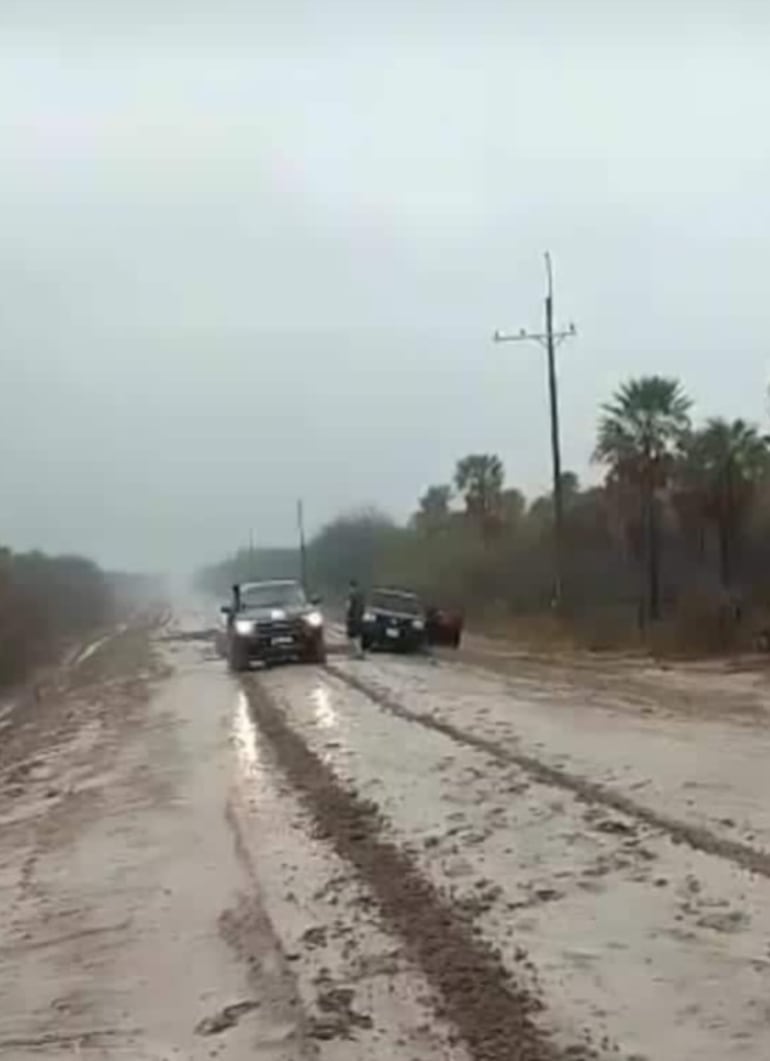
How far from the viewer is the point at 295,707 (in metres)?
29.2

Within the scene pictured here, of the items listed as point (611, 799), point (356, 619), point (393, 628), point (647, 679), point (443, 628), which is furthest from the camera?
point (443, 628)

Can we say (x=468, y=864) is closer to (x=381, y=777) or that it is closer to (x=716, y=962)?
(x=716, y=962)

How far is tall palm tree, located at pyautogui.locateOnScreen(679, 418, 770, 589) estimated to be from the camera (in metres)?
71.4

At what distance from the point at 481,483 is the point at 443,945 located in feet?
343

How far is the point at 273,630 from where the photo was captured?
43.2 meters

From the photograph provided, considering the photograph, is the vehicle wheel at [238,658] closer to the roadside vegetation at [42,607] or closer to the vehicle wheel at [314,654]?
the vehicle wheel at [314,654]

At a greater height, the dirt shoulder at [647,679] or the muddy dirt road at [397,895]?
the dirt shoulder at [647,679]

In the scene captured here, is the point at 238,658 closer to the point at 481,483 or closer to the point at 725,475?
the point at 725,475

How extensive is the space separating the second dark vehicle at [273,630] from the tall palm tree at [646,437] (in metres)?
32.7

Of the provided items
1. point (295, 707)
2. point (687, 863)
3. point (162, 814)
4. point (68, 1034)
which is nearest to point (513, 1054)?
point (68, 1034)

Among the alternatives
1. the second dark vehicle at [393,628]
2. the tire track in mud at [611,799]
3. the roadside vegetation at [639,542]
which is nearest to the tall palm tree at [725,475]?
the roadside vegetation at [639,542]

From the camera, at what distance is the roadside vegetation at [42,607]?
7456 cm

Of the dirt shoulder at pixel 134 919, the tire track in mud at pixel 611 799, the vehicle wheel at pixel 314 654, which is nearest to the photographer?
the dirt shoulder at pixel 134 919

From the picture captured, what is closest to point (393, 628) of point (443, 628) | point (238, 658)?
point (443, 628)
